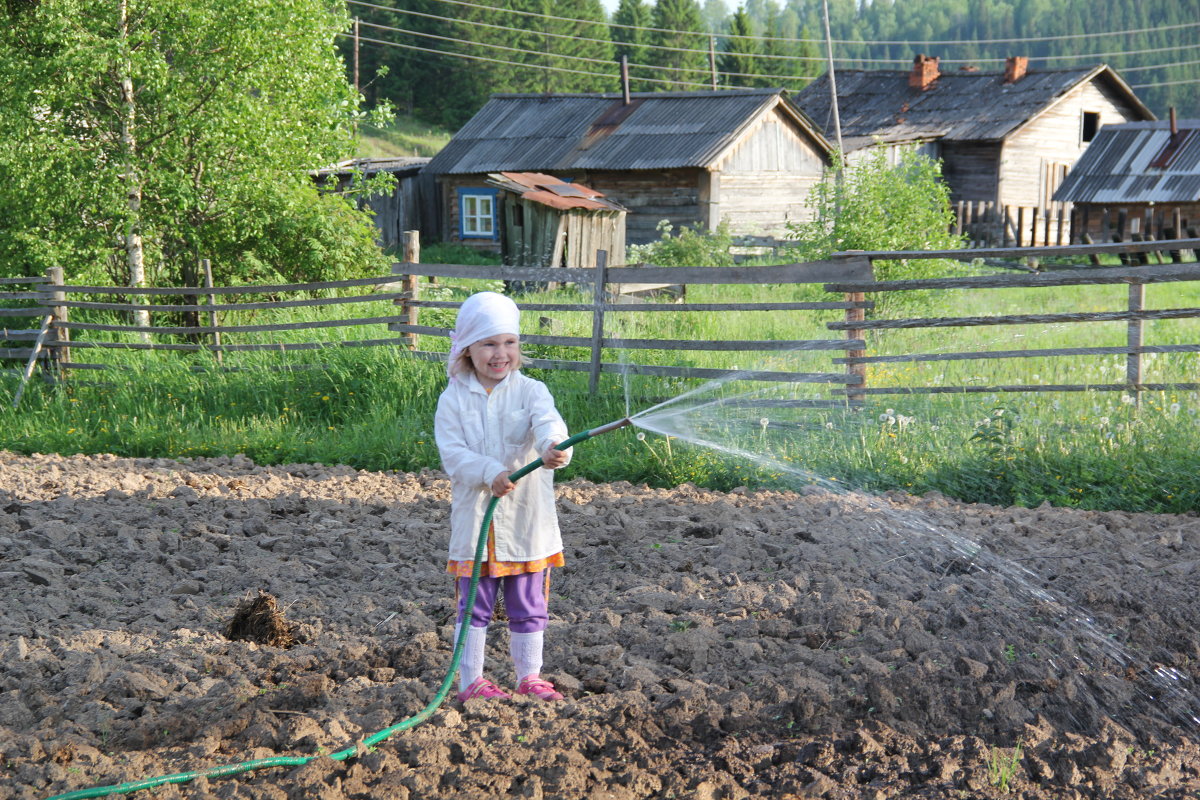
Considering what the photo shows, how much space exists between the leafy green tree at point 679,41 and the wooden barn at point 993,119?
29.4 metres

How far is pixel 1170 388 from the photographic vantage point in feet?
25.1

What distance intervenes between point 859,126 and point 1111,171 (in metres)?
8.26

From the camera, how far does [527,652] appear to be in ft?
12.7

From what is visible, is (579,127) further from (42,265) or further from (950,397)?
(950,397)

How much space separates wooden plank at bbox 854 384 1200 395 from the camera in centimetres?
767

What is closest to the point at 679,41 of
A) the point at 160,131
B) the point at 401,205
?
the point at 401,205

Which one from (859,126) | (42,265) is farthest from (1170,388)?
(859,126)

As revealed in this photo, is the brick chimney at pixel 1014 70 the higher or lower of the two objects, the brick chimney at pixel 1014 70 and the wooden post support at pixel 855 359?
the higher

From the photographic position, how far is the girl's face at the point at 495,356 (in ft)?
12.2

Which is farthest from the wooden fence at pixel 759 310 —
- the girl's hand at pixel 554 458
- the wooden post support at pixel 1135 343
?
the girl's hand at pixel 554 458

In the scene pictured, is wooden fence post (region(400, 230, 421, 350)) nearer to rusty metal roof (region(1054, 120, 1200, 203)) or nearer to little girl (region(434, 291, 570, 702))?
little girl (region(434, 291, 570, 702))

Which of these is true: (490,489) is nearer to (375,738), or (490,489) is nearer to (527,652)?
(527,652)

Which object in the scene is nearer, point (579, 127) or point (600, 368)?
point (600, 368)

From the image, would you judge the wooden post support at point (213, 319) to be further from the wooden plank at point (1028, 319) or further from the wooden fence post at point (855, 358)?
the wooden plank at point (1028, 319)
